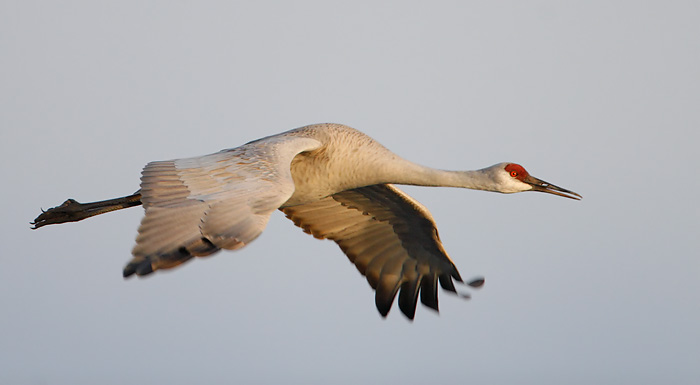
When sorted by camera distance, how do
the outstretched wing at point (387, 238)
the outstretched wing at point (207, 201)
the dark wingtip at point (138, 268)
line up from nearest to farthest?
1. the dark wingtip at point (138, 268)
2. the outstretched wing at point (207, 201)
3. the outstretched wing at point (387, 238)

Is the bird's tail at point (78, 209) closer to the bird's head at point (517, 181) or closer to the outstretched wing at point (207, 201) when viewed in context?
the outstretched wing at point (207, 201)

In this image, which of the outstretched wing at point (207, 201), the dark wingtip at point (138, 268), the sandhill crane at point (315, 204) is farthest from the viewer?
the sandhill crane at point (315, 204)

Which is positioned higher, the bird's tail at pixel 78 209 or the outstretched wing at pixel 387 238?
the bird's tail at pixel 78 209

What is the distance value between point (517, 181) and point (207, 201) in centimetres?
424

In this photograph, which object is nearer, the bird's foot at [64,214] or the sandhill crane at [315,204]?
the sandhill crane at [315,204]

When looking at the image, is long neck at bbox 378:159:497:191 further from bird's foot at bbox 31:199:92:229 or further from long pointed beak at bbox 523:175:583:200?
bird's foot at bbox 31:199:92:229

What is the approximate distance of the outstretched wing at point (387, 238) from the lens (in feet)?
36.3

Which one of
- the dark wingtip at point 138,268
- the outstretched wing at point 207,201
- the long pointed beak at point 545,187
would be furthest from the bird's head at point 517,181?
the dark wingtip at point 138,268

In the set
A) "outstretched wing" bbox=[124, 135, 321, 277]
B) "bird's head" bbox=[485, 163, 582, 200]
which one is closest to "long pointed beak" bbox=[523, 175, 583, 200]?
"bird's head" bbox=[485, 163, 582, 200]

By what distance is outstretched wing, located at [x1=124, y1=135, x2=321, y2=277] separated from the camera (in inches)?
268

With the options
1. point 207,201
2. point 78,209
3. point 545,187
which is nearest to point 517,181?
point 545,187

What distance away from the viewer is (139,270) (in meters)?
6.52

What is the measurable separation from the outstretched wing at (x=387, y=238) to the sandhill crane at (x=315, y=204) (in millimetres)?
13

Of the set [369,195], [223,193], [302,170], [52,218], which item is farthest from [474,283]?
[52,218]
